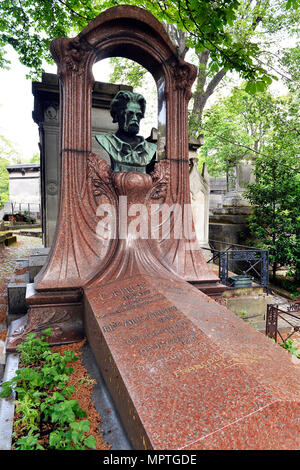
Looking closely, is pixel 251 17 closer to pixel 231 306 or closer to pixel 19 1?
pixel 19 1

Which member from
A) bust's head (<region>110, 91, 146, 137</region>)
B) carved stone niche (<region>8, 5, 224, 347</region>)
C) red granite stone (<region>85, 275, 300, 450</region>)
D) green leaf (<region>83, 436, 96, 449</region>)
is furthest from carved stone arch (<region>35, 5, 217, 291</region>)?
green leaf (<region>83, 436, 96, 449</region>)

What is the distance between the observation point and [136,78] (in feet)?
45.9

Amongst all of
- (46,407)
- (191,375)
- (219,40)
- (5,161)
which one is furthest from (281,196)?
(5,161)

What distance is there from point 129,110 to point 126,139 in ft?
1.21

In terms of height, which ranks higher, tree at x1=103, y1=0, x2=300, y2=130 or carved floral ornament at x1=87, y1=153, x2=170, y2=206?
tree at x1=103, y1=0, x2=300, y2=130

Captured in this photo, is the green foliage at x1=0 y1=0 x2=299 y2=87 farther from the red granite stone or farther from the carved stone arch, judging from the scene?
the red granite stone

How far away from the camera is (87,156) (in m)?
3.66

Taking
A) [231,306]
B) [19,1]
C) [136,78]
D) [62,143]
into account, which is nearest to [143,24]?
[62,143]

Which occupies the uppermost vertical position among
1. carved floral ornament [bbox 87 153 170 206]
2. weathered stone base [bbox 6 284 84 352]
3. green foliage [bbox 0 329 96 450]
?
carved floral ornament [bbox 87 153 170 206]

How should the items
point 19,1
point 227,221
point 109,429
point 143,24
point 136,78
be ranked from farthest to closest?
point 136,78 < point 227,221 < point 19,1 < point 143,24 < point 109,429

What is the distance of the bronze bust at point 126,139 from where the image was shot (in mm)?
3787

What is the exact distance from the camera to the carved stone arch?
11.4ft

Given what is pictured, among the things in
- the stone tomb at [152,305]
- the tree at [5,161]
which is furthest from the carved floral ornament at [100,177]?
the tree at [5,161]

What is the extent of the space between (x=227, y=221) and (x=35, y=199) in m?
25.0
